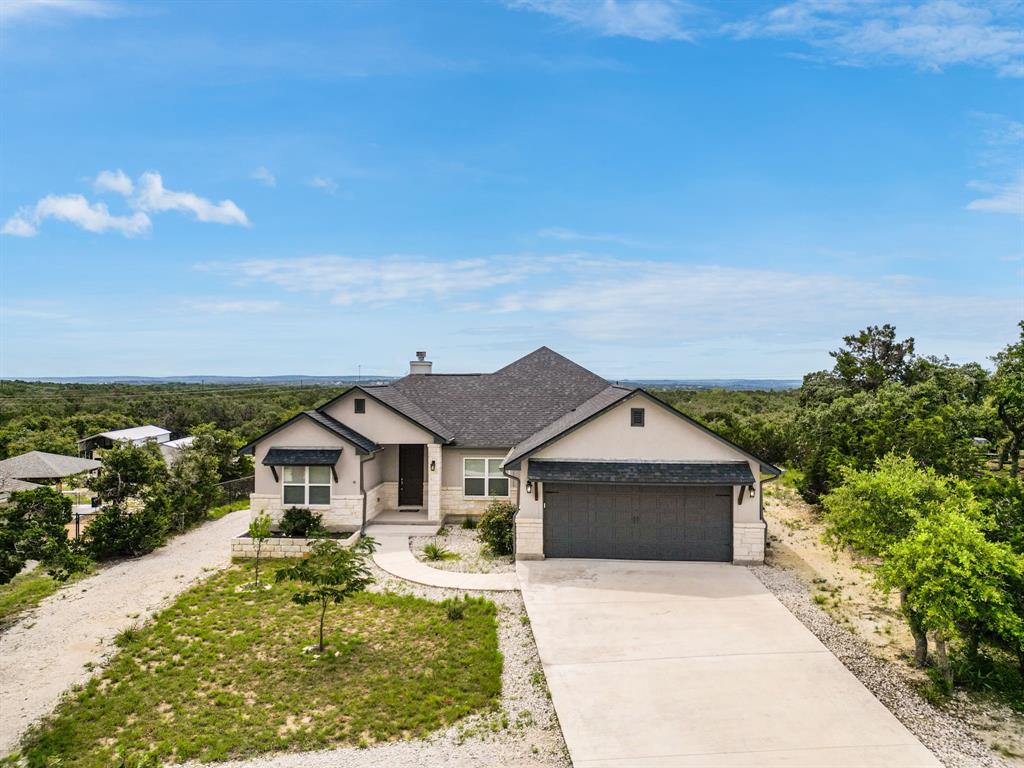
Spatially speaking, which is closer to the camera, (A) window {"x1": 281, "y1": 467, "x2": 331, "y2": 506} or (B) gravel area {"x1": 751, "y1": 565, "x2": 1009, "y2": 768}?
(B) gravel area {"x1": 751, "y1": 565, "x2": 1009, "y2": 768}

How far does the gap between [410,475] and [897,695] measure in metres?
15.8

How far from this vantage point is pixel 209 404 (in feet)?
214

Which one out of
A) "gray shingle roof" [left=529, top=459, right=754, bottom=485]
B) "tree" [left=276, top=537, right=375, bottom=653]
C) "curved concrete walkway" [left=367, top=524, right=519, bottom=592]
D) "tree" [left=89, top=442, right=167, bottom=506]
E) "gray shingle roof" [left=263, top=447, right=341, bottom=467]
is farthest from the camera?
"gray shingle roof" [left=263, top=447, right=341, bottom=467]

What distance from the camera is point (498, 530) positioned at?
53.6 ft

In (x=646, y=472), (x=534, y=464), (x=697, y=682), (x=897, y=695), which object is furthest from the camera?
(x=534, y=464)

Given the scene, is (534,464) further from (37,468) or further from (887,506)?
(37,468)

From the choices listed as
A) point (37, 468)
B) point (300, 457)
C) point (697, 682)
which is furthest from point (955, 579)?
point (37, 468)

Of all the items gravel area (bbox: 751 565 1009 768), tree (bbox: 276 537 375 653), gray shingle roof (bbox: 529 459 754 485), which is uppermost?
gray shingle roof (bbox: 529 459 754 485)

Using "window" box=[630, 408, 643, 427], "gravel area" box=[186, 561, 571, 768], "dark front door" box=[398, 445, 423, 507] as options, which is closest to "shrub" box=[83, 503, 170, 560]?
"dark front door" box=[398, 445, 423, 507]

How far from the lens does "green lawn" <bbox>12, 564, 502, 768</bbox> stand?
786cm

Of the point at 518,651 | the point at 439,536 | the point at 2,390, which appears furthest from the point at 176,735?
the point at 2,390

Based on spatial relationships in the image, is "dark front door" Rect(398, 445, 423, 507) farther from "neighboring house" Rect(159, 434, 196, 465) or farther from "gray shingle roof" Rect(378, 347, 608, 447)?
"neighboring house" Rect(159, 434, 196, 465)

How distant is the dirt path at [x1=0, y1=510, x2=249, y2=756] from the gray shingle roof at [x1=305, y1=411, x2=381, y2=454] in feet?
15.7

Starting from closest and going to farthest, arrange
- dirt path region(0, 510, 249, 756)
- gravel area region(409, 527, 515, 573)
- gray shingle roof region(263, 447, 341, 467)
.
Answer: dirt path region(0, 510, 249, 756)
gravel area region(409, 527, 515, 573)
gray shingle roof region(263, 447, 341, 467)
